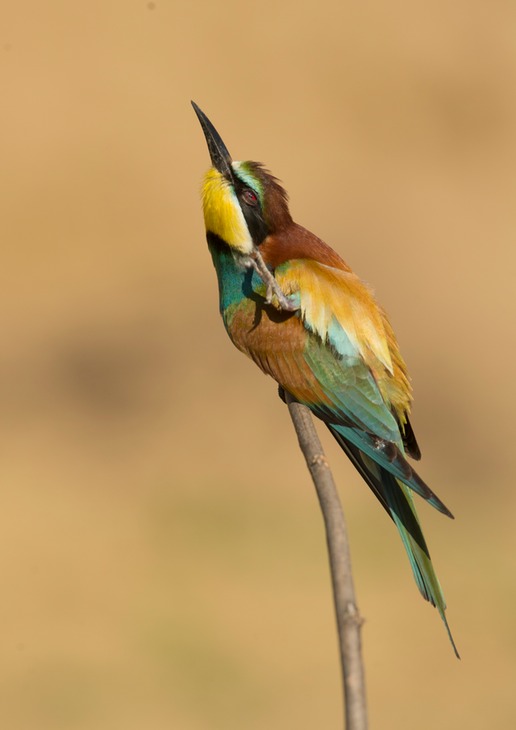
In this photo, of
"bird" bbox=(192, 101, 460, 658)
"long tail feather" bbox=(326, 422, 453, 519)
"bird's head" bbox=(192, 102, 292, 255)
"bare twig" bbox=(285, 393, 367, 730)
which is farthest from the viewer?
"bird's head" bbox=(192, 102, 292, 255)

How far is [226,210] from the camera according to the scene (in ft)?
6.79


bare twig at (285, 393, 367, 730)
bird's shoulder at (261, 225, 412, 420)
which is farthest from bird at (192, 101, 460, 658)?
bare twig at (285, 393, 367, 730)

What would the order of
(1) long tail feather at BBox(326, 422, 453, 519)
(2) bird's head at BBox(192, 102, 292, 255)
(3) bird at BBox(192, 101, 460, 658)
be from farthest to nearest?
(2) bird's head at BBox(192, 102, 292, 255) → (3) bird at BBox(192, 101, 460, 658) → (1) long tail feather at BBox(326, 422, 453, 519)

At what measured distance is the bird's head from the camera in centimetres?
208

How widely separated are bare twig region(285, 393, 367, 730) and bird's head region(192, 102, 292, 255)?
810mm

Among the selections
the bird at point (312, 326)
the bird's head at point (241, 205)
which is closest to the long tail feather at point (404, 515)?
the bird at point (312, 326)

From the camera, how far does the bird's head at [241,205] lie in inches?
81.7

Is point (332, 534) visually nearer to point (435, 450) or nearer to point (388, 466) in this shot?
point (388, 466)

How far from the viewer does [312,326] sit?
200cm

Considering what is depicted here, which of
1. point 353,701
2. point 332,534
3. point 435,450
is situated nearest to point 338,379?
point 332,534

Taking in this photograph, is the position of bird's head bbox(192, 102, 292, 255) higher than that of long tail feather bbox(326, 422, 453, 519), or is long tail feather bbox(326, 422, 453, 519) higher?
bird's head bbox(192, 102, 292, 255)

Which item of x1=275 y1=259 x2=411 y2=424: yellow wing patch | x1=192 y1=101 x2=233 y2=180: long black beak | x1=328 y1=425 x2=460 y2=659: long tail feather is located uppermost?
x1=192 y1=101 x2=233 y2=180: long black beak

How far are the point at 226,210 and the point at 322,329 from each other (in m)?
0.30

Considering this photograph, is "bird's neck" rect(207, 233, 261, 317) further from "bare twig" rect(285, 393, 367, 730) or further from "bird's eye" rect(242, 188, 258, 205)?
"bare twig" rect(285, 393, 367, 730)
